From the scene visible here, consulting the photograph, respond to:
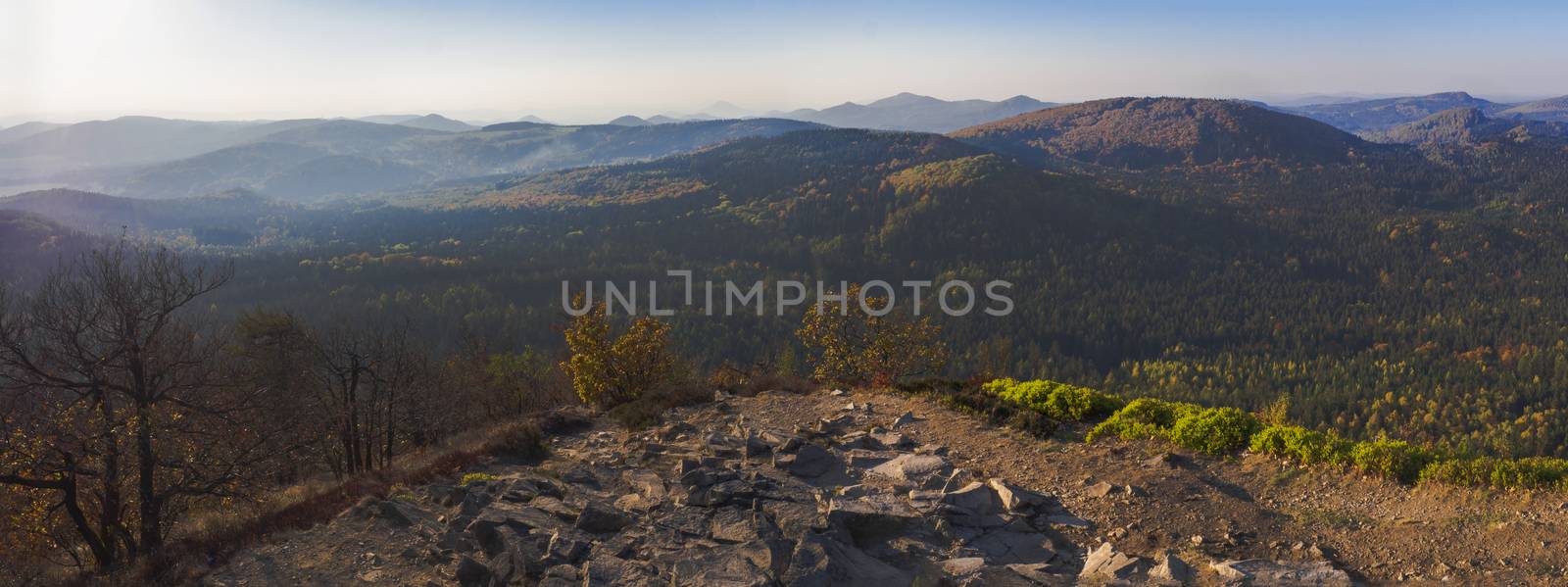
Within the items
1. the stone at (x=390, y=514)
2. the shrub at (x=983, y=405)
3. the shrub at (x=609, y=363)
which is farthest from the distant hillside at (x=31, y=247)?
the shrub at (x=983, y=405)

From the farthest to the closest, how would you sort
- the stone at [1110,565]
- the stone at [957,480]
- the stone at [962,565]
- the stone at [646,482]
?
1. the stone at [646,482]
2. the stone at [957,480]
3. the stone at [962,565]
4. the stone at [1110,565]

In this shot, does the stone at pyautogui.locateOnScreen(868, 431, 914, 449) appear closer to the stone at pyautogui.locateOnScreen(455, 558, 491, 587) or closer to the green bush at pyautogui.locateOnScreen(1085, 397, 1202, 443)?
the green bush at pyautogui.locateOnScreen(1085, 397, 1202, 443)

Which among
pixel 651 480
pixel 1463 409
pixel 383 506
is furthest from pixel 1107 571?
pixel 1463 409

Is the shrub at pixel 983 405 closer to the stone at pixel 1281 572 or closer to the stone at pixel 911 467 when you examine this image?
the stone at pixel 911 467

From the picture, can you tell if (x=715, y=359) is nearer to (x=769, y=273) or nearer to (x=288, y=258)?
(x=769, y=273)

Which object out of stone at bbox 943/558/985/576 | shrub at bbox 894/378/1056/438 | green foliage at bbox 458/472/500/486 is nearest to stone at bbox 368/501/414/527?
green foliage at bbox 458/472/500/486

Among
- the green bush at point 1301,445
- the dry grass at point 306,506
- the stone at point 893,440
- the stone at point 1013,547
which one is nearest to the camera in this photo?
the stone at point 1013,547

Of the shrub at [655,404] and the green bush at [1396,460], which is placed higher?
the green bush at [1396,460]
